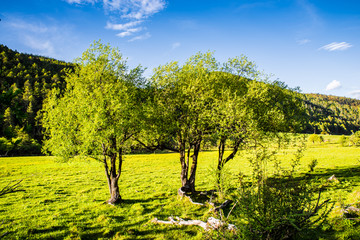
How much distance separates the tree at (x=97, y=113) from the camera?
57.3ft

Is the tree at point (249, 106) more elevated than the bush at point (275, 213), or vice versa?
the tree at point (249, 106)

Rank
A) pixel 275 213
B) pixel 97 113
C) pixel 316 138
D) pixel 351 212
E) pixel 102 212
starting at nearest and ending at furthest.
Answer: pixel 275 213 < pixel 351 212 < pixel 97 113 < pixel 102 212 < pixel 316 138

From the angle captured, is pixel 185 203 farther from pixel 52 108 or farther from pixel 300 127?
pixel 52 108

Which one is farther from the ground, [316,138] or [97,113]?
[97,113]

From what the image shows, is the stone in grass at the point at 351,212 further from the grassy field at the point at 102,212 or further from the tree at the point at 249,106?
the tree at the point at 249,106

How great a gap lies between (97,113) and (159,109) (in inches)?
253

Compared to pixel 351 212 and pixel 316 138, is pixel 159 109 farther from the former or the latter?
pixel 316 138

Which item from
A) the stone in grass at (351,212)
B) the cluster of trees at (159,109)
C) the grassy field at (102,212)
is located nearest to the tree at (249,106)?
the cluster of trees at (159,109)

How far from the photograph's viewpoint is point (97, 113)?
1703 centimetres

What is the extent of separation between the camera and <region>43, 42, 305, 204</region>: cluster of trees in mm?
18000

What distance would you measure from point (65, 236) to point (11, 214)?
9117 millimetres

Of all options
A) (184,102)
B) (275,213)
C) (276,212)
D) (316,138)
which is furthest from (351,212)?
(316,138)

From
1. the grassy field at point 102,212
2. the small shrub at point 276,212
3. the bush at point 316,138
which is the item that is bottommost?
the grassy field at point 102,212

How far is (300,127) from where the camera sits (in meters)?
22.0
